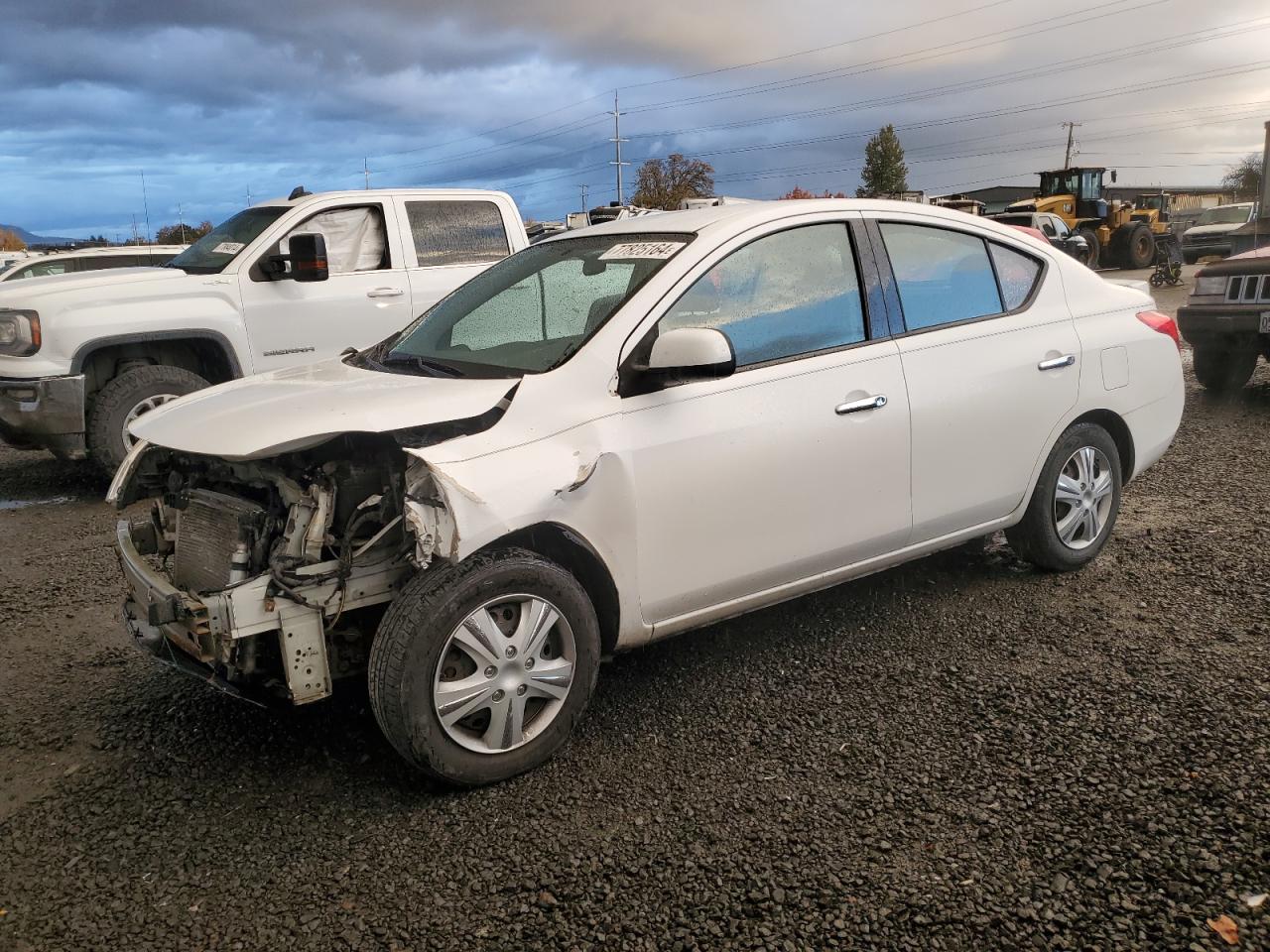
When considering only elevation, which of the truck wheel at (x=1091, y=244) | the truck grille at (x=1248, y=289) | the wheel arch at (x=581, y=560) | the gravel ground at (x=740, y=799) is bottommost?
the gravel ground at (x=740, y=799)

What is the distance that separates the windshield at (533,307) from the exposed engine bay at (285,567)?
1.96ft

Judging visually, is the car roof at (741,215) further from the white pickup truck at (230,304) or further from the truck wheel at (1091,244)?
the truck wheel at (1091,244)

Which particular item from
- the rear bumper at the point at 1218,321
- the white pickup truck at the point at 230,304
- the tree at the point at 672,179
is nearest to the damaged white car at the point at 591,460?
the white pickup truck at the point at 230,304

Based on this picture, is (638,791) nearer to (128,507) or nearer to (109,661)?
(128,507)

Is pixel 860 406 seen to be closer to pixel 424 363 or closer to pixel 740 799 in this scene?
pixel 740 799

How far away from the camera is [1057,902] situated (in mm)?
2518

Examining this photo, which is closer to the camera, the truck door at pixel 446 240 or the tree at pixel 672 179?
the truck door at pixel 446 240

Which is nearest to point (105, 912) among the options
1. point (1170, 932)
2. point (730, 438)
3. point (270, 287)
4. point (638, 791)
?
point (638, 791)

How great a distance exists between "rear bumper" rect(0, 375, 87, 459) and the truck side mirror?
1.60m

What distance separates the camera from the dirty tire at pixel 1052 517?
4508 mm

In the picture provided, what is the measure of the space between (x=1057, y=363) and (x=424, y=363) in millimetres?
2640

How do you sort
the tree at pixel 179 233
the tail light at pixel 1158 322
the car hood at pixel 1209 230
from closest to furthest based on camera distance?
the tail light at pixel 1158 322, the car hood at pixel 1209 230, the tree at pixel 179 233

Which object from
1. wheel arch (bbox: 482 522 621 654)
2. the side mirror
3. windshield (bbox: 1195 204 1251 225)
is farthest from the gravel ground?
windshield (bbox: 1195 204 1251 225)

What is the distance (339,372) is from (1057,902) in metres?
2.86
